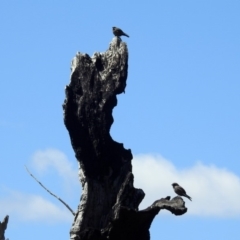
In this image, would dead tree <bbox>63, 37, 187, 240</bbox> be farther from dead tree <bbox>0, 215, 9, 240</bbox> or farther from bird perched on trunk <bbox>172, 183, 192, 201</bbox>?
dead tree <bbox>0, 215, 9, 240</bbox>

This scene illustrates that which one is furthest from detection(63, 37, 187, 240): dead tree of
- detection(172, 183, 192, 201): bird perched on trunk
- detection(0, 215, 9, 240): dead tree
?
→ detection(0, 215, 9, 240): dead tree

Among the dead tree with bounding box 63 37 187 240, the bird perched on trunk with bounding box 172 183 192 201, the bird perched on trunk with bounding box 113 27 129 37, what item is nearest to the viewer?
the dead tree with bounding box 63 37 187 240

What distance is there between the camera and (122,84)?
1297 cm

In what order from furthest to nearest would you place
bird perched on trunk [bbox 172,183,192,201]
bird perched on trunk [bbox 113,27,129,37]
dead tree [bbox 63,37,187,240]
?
bird perched on trunk [bbox 113,27,129,37], bird perched on trunk [bbox 172,183,192,201], dead tree [bbox 63,37,187,240]

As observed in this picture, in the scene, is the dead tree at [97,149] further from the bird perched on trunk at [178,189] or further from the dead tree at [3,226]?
the dead tree at [3,226]

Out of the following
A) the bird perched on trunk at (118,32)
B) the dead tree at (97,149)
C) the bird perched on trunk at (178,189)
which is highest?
the bird perched on trunk at (118,32)

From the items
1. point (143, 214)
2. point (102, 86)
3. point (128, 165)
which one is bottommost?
point (143, 214)

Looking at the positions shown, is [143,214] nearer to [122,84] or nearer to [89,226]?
[89,226]

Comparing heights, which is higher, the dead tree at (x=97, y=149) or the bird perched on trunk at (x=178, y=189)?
the bird perched on trunk at (x=178, y=189)

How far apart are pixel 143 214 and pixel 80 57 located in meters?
2.54

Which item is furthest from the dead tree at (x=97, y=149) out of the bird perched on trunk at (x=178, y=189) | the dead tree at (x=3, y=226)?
the dead tree at (x=3, y=226)

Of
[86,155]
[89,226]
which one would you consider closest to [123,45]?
[86,155]

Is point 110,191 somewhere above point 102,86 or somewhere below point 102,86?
below

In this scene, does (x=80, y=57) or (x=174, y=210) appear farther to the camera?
(x=80, y=57)
